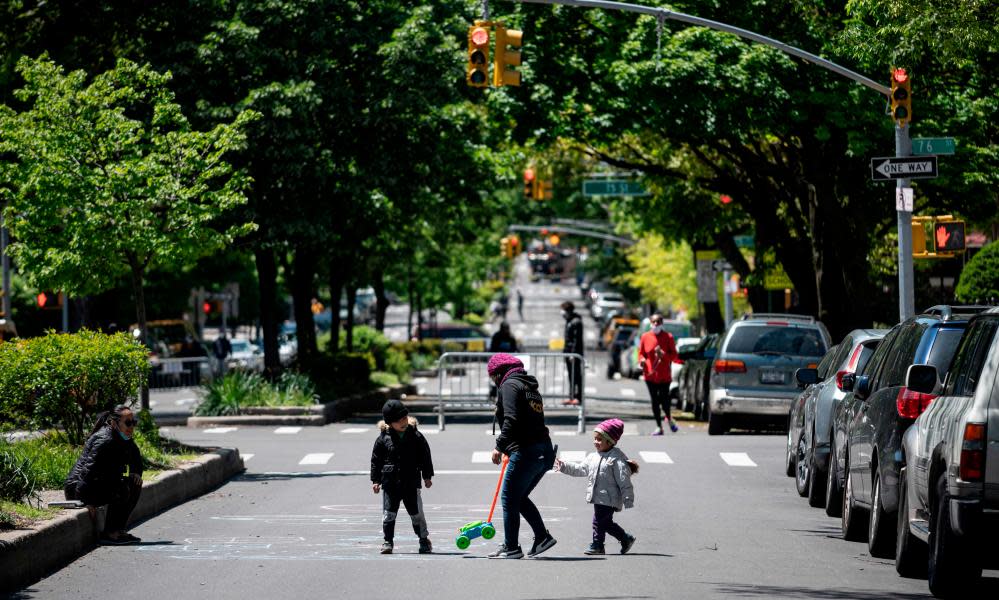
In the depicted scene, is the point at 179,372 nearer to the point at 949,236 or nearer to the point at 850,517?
the point at 949,236

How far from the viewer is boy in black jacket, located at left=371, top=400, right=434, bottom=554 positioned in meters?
12.5

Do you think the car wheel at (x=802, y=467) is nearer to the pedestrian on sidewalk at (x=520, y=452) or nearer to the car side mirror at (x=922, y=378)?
the pedestrian on sidewalk at (x=520, y=452)

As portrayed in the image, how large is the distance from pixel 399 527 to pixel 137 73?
8.81 m

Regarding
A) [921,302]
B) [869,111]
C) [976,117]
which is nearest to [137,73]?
[869,111]

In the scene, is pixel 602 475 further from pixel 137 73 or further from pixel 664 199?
pixel 664 199

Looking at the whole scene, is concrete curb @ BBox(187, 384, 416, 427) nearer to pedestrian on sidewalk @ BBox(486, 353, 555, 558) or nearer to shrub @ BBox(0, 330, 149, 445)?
shrub @ BBox(0, 330, 149, 445)

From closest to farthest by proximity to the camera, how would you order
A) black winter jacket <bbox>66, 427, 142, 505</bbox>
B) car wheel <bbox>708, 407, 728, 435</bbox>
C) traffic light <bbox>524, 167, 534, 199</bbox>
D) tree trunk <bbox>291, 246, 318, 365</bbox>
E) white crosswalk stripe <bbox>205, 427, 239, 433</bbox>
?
black winter jacket <bbox>66, 427, 142, 505</bbox> < car wheel <bbox>708, 407, 728, 435</bbox> < white crosswalk stripe <bbox>205, 427, 239, 433</bbox> < tree trunk <bbox>291, 246, 318, 365</bbox> < traffic light <bbox>524, 167, 534, 199</bbox>

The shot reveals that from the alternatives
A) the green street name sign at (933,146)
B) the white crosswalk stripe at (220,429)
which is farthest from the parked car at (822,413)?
the white crosswalk stripe at (220,429)

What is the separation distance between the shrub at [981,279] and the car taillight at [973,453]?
1929 cm

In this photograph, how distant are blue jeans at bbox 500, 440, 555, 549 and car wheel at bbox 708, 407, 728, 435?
1295 cm

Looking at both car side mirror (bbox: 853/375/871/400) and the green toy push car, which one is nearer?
the green toy push car

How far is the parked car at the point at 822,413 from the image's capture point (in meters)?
15.4

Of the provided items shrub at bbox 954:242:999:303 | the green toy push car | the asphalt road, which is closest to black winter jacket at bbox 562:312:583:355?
shrub at bbox 954:242:999:303

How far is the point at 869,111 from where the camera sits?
27.3 meters
